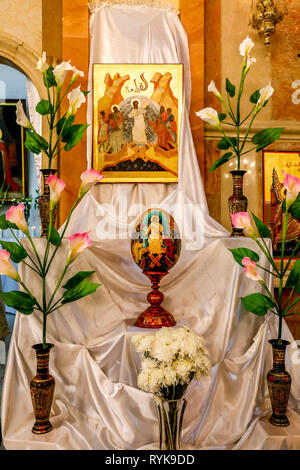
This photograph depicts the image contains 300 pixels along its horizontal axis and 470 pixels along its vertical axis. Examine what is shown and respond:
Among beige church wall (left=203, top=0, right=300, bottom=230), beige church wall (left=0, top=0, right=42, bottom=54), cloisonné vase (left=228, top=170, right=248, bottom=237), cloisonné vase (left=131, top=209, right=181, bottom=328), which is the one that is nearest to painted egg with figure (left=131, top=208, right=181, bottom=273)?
cloisonné vase (left=131, top=209, right=181, bottom=328)

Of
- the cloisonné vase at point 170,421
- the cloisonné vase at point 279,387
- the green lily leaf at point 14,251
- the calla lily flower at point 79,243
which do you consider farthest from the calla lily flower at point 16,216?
the cloisonné vase at point 279,387

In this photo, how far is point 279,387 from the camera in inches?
77.2

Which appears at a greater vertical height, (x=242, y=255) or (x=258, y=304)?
(x=242, y=255)

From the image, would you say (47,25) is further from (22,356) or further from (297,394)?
(297,394)

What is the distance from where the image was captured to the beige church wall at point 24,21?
3.78 meters

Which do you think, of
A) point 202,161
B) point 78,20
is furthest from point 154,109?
point 78,20

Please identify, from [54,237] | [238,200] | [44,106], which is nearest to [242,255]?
[238,200]

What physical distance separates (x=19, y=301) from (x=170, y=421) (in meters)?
0.98

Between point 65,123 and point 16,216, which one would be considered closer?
point 16,216

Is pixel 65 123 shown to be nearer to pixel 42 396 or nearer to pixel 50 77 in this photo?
pixel 50 77

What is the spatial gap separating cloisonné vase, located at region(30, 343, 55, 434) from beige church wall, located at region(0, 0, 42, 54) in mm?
3216

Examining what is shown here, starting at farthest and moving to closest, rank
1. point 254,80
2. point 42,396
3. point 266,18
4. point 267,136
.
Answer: point 254,80 < point 266,18 < point 267,136 < point 42,396

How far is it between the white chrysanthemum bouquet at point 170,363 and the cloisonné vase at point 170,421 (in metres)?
0.04

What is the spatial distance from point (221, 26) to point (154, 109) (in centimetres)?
137
